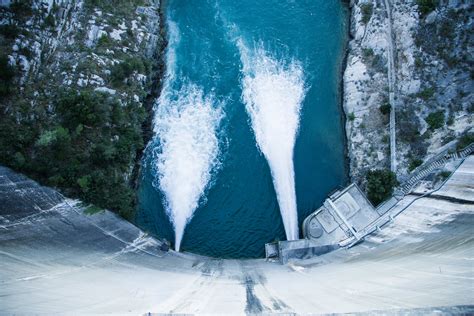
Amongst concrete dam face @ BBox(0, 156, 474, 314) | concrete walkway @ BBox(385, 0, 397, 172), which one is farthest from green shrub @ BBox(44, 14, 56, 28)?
concrete walkway @ BBox(385, 0, 397, 172)

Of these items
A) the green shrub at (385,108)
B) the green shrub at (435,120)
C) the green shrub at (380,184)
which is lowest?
the green shrub at (380,184)

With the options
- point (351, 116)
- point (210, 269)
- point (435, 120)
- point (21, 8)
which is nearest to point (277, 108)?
point (351, 116)

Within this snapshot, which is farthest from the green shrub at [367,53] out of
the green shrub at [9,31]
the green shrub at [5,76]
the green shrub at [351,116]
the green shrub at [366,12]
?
the green shrub at [5,76]

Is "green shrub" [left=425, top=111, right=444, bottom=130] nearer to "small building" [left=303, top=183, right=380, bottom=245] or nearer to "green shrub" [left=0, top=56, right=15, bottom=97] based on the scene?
"small building" [left=303, top=183, right=380, bottom=245]

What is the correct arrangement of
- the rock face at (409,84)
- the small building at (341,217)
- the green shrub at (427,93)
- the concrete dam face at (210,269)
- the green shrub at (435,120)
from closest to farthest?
the concrete dam face at (210,269), the small building at (341,217), the green shrub at (435,120), the rock face at (409,84), the green shrub at (427,93)

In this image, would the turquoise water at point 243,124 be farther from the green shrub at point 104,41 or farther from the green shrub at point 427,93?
the green shrub at point 427,93

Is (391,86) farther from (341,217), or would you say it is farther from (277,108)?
(341,217)
